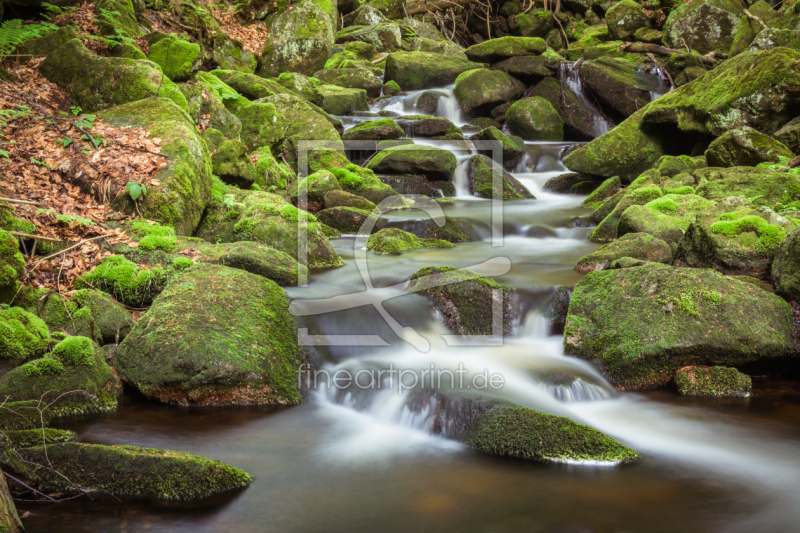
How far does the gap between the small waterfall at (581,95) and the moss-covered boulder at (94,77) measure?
1397 cm

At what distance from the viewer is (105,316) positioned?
5035mm

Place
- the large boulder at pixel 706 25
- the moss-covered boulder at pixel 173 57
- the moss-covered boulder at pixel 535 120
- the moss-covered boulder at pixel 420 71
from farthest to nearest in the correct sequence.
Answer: the moss-covered boulder at pixel 420 71, the large boulder at pixel 706 25, the moss-covered boulder at pixel 535 120, the moss-covered boulder at pixel 173 57

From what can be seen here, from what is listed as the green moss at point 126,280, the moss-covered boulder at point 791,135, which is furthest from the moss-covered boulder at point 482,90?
the green moss at point 126,280

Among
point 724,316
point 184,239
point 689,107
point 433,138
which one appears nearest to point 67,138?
point 184,239

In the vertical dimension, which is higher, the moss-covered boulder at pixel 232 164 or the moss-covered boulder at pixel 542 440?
the moss-covered boulder at pixel 232 164

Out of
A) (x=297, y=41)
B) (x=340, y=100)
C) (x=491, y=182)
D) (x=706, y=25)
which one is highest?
(x=706, y=25)

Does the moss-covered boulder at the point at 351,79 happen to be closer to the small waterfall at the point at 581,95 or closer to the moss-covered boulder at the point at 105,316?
the small waterfall at the point at 581,95

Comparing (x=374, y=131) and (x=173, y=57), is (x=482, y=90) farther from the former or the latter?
(x=173, y=57)

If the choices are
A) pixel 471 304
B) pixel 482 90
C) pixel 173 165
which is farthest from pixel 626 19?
pixel 173 165

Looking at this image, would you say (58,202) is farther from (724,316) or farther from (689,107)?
(689,107)

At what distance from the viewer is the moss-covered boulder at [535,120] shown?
16.8 metres

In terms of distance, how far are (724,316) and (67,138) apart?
7689 mm

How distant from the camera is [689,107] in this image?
11.5 meters

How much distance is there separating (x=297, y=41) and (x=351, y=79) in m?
2.20
